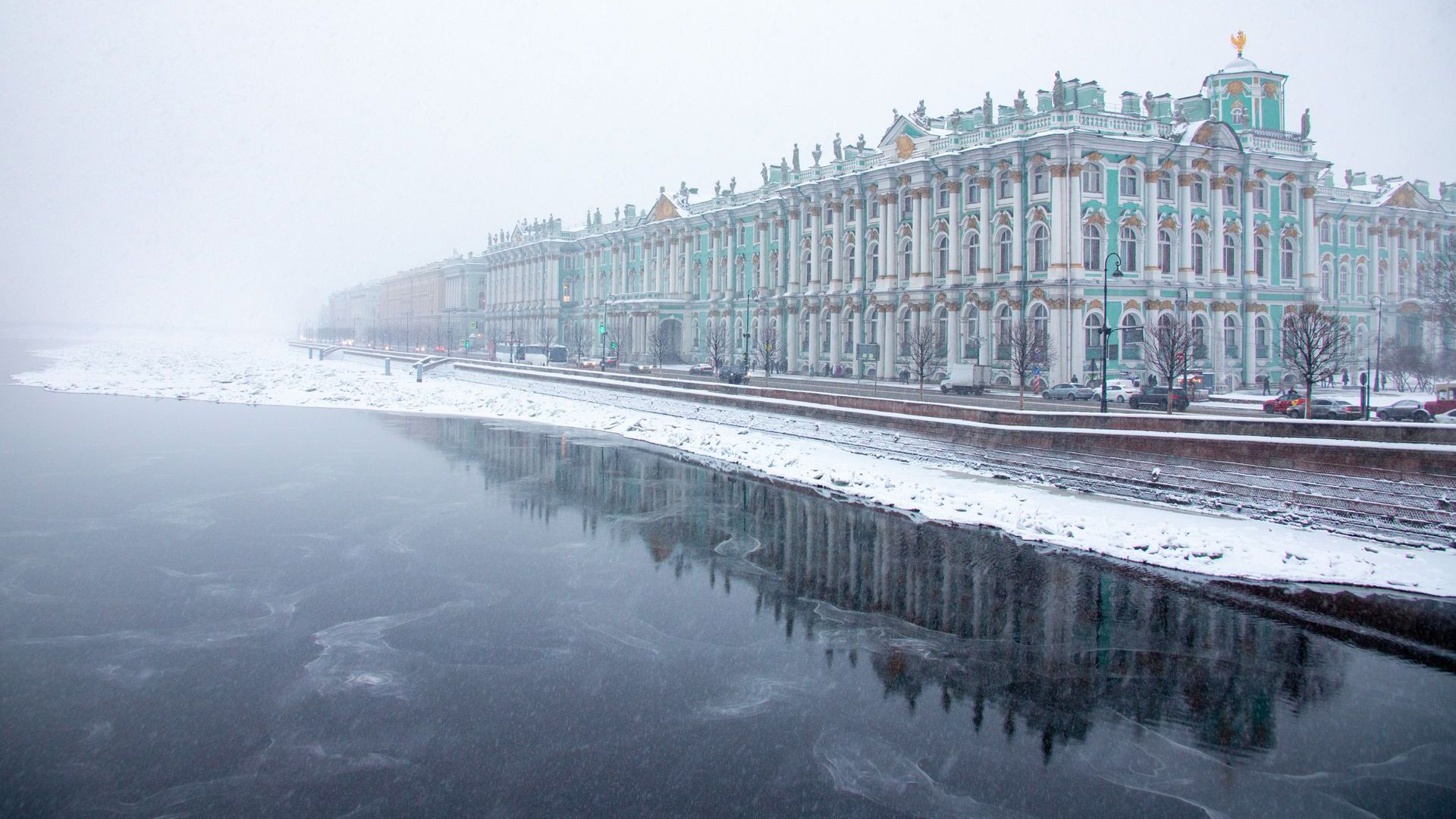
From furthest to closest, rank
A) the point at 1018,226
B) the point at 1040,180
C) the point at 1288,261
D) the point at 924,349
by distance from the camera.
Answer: the point at 1288,261 → the point at 1018,226 → the point at 1040,180 → the point at 924,349

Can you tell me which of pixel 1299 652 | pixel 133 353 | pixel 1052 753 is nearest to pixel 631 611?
pixel 1052 753

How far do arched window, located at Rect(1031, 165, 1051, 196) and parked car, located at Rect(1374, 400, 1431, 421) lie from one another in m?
19.2

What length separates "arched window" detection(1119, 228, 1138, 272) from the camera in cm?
4381

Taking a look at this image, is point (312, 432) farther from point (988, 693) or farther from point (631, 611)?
point (988, 693)

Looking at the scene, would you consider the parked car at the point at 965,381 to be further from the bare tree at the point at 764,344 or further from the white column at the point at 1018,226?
the bare tree at the point at 764,344

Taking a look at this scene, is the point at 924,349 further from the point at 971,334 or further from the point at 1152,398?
the point at 971,334

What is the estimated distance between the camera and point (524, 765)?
9742mm

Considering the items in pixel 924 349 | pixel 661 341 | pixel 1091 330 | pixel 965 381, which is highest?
pixel 661 341

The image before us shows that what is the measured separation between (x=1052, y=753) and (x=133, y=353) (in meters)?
127

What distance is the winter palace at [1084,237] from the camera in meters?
43.4

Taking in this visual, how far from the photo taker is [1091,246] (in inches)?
1721

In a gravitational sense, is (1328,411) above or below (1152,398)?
below

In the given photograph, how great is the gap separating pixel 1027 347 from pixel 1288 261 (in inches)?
795

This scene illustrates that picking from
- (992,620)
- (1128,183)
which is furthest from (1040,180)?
(992,620)
